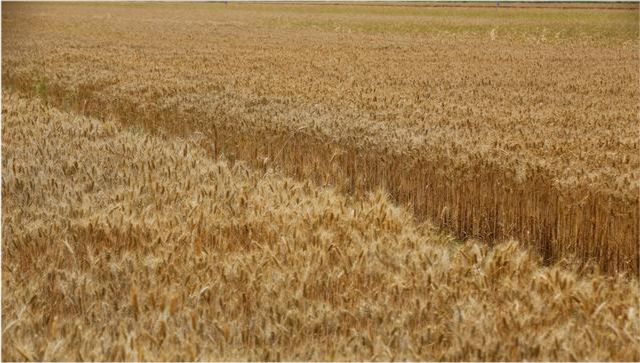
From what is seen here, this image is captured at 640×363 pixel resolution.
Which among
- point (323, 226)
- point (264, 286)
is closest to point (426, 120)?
point (323, 226)

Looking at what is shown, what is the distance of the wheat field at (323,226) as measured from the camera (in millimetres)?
3559

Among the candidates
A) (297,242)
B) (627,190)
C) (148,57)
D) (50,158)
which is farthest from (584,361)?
(148,57)

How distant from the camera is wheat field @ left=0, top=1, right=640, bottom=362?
3559mm

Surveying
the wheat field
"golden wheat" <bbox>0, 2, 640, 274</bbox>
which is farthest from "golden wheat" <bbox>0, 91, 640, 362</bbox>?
"golden wheat" <bbox>0, 2, 640, 274</bbox>

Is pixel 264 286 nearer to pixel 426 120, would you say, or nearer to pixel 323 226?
pixel 323 226

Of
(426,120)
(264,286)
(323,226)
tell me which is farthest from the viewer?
(426,120)

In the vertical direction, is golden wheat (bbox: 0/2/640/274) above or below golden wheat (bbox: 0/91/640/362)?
below

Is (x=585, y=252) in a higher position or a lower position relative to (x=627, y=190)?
lower

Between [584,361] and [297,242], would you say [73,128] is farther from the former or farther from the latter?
[584,361]

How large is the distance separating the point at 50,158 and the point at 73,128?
1.55 meters

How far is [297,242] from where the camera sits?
4828mm

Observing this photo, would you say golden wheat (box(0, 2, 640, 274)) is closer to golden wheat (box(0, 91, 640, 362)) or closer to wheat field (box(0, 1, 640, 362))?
wheat field (box(0, 1, 640, 362))

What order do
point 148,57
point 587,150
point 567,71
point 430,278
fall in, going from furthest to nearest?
point 148,57 < point 567,71 < point 587,150 < point 430,278

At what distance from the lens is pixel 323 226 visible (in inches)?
201
